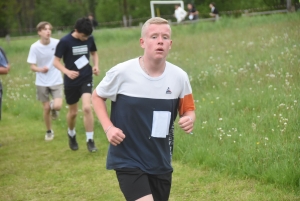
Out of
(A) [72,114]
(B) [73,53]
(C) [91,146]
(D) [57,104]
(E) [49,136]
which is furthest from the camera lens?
(E) [49,136]

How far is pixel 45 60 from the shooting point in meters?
10.9

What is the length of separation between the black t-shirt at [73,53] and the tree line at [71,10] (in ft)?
176

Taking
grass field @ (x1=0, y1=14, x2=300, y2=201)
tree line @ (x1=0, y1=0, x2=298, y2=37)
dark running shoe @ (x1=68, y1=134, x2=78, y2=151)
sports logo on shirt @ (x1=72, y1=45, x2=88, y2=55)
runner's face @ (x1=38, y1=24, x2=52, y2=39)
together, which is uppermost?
runner's face @ (x1=38, y1=24, x2=52, y2=39)

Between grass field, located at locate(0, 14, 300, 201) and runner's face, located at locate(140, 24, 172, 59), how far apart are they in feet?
8.75

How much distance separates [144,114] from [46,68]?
6445 mm

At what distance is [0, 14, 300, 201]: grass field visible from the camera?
705 centimetres

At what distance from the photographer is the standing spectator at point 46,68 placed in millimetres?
10727

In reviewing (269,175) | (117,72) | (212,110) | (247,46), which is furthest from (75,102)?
(247,46)

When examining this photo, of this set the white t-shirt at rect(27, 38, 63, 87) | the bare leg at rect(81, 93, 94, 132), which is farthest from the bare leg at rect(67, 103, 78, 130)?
the white t-shirt at rect(27, 38, 63, 87)

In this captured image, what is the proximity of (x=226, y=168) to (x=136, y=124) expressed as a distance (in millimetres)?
3189

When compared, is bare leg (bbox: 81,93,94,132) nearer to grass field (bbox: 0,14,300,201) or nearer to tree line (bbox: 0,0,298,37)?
grass field (bbox: 0,14,300,201)

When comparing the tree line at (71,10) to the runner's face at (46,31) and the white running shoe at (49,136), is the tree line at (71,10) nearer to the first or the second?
the white running shoe at (49,136)

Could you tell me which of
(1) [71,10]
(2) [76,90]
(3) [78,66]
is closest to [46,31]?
(3) [78,66]

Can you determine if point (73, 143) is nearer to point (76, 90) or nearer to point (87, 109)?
point (87, 109)
